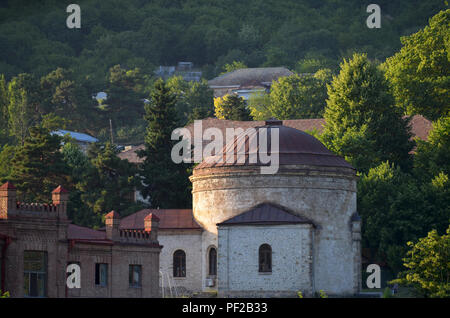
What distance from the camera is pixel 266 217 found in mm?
67188

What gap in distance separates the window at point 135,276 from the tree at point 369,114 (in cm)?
3099

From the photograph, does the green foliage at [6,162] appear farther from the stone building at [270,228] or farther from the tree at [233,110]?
the stone building at [270,228]

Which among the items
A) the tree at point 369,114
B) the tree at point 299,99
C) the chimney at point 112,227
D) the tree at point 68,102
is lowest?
the chimney at point 112,227

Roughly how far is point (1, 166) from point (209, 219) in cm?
3676

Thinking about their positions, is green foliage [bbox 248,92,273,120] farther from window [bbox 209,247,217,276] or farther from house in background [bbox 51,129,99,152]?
window [bbox 209,247,217,276]

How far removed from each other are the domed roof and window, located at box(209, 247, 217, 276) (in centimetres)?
516

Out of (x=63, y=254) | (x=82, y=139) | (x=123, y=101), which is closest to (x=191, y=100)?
(x=123, y=101)

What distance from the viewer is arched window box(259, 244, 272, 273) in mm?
66562

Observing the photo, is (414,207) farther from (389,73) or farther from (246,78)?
(246,78)

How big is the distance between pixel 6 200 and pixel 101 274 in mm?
7449

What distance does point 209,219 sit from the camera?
7106 centimetres

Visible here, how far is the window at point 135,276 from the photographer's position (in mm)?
62969

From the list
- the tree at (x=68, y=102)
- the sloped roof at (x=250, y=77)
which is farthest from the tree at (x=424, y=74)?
the sloped roof at (x=250, y=77)
